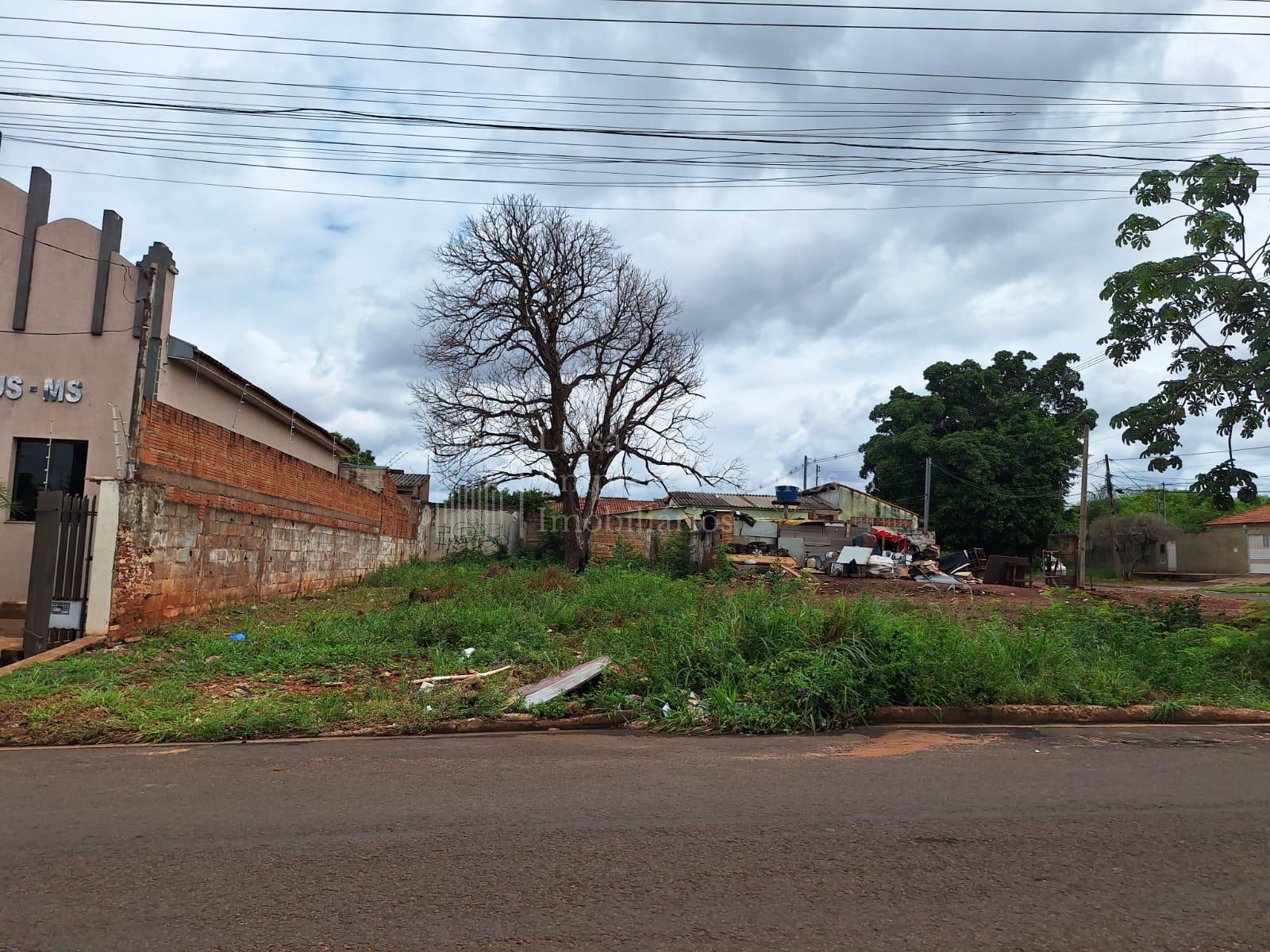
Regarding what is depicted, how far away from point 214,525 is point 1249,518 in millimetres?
45523

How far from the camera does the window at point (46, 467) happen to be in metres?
13.4

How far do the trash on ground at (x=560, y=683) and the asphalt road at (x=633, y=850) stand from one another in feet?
4.44

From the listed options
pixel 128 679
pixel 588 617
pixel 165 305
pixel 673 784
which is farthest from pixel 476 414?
pixel 673 784

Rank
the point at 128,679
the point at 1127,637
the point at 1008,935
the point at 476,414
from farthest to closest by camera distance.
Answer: the point at 476,414 < the point at 1127,637 < the point at 128,679 < the point at 1008,935

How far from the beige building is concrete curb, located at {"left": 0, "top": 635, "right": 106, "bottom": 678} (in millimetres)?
4510

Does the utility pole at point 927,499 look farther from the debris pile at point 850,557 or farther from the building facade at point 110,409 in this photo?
the building facade at point 110,409

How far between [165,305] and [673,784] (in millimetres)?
12993

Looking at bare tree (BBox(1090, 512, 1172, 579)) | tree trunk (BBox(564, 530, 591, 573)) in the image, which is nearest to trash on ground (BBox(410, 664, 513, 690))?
tree trunk (BBox(564, 530, 591, 573))

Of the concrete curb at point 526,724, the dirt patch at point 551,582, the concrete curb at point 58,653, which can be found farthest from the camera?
the dirt patch at point 551,582

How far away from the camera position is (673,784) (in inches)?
199

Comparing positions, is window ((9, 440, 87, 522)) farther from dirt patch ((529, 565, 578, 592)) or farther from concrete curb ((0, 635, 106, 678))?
dirt patch ((529, 565, 578, 592))

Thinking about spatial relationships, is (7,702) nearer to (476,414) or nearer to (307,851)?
(307,851)

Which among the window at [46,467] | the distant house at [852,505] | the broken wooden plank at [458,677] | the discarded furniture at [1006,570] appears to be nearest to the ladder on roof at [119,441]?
the window at [46,467]

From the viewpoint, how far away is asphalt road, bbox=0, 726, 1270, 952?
10.1 ft
